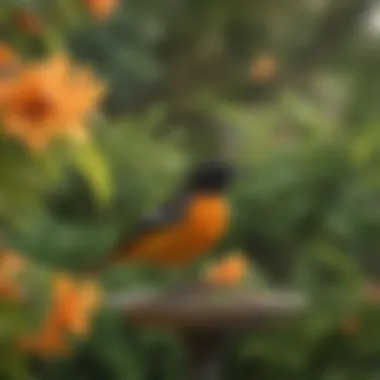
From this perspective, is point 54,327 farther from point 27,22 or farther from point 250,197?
point 250,197

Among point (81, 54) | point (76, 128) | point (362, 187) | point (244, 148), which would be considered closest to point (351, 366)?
point (362, 187)

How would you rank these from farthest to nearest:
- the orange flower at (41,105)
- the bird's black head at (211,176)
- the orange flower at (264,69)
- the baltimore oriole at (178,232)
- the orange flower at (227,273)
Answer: the orange flower at (264,69) → the bird's black head at (211,176) → the baltimore oriole at (178,232) → the orange flower at (227,273) → the orange flower at (41,105)

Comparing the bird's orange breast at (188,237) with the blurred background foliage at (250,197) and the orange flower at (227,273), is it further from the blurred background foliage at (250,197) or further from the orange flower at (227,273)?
the orange flower at (227,273)

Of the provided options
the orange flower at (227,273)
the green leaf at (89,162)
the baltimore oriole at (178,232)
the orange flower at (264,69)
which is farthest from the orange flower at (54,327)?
the orange flower at (264,69)

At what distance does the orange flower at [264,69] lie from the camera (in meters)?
1.92

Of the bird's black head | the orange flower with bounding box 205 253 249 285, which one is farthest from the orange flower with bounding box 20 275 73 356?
the bird's black head

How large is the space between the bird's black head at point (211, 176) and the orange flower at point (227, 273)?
371 millimetres

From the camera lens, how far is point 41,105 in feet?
2.15

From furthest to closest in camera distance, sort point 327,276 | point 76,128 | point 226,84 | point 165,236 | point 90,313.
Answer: point 226,84
point 165,236
point 327,276
point 90,313
point 76,128

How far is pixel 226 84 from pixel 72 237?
0.82m

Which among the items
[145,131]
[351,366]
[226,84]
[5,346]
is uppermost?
[226,84]

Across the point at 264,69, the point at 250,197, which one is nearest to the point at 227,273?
the point at 250,197

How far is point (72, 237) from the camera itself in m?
1.16

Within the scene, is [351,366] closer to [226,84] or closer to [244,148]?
[244,148]
